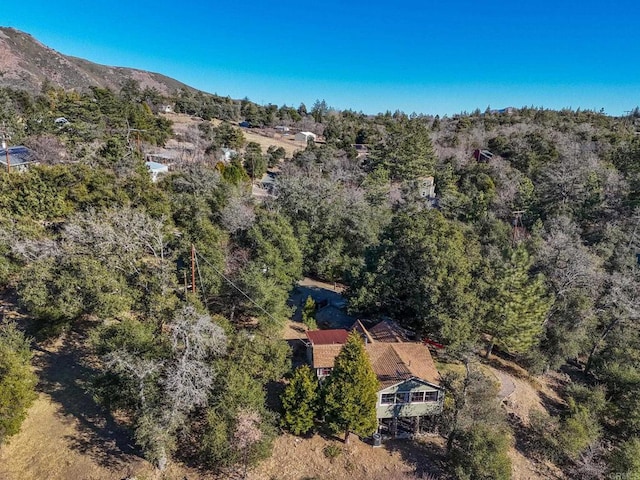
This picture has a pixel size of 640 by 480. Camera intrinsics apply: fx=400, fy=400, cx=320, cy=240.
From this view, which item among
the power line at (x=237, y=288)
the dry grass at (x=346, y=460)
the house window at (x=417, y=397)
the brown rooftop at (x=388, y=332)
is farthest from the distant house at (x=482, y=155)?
the dry grass at (x=346, y=460)

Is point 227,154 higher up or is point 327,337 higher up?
point 227,154

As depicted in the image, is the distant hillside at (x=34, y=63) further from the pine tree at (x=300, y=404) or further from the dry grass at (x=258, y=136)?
the pine tree at (x=300, y=404)

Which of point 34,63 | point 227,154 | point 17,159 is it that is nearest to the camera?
point 17,159

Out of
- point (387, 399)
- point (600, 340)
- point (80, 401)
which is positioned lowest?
point (80, 401)

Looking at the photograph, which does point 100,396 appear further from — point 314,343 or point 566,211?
point 566,211

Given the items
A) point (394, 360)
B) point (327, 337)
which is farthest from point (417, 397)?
point (327, 337)

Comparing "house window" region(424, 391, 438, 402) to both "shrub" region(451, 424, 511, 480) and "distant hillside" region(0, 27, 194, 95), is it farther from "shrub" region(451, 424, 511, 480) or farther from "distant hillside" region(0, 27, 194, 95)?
"distant hillside" region(0, 27, 194, 95)

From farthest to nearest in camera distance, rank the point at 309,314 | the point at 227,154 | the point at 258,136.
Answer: the point at 258,136
the point at 227,154
the point at 309,314

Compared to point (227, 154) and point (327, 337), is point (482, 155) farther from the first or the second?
point (327, 337)
